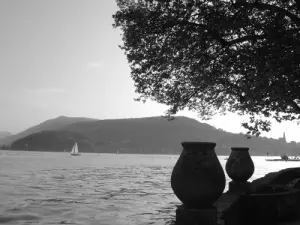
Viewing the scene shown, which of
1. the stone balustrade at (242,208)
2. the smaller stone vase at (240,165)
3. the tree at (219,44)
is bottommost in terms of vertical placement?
the stone balustrade at (242,208)

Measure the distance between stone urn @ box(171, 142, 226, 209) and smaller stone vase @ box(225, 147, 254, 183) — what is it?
7.45 meters

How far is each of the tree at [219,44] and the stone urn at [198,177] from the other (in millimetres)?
6342

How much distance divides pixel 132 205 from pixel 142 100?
19.6ft

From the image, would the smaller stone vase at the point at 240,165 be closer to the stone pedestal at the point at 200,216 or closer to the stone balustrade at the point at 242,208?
the stone balustrade at the point at 242,208

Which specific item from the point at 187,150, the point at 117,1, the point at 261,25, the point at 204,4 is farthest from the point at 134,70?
the point at 187,150

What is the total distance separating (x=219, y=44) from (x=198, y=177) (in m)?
9.96

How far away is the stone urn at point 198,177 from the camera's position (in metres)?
6.32

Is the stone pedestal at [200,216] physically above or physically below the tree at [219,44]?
below

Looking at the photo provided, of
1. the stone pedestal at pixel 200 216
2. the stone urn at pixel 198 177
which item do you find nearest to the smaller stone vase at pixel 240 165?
the stone urn at pixel 198 177

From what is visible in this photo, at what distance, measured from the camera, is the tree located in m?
12.0

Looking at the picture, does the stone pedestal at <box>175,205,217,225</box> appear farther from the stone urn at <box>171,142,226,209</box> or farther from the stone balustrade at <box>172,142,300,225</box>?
the stone urn at <box>171,142,226,209</box>

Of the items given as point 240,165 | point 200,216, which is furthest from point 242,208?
point 240,165

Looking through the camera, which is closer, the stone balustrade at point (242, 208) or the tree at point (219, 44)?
the stone balustrade at point (242, 208)

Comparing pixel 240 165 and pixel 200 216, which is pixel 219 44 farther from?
pixel 200 216
